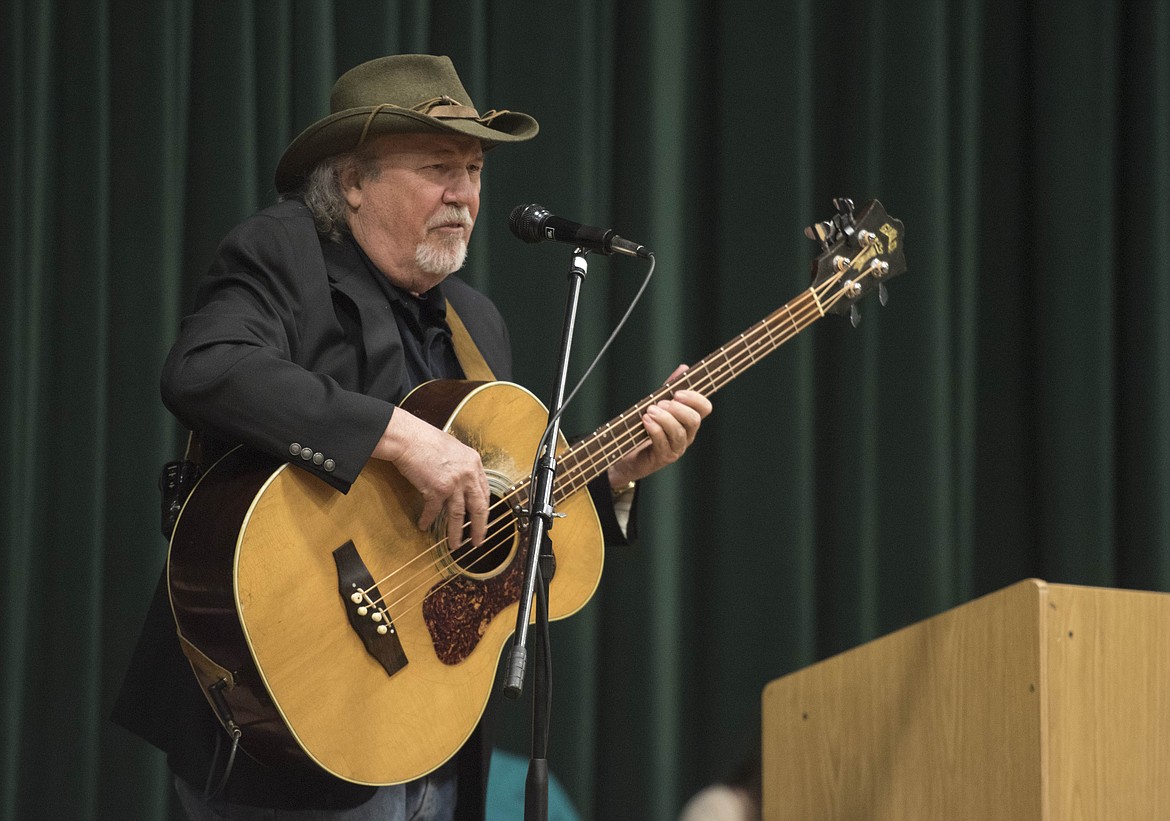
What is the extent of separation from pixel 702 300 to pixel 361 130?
4.62 feet

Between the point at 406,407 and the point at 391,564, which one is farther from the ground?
the point at 406,407

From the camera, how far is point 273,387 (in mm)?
1931

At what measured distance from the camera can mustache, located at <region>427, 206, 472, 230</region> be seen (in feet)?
7.57

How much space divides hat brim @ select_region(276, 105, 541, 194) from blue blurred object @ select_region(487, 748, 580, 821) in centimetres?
140

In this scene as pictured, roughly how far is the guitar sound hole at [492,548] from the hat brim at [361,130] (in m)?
0.63

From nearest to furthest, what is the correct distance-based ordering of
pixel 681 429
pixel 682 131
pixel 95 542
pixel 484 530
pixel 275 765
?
pixel 275 765
pixel 484 530
pixel 681 429
pixel 95 542
pixel 682 131

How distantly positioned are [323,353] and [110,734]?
1306mm

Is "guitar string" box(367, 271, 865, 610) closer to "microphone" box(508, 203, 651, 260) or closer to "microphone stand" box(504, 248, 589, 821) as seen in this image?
"microphone stand" box(504, 248, 589, 821)

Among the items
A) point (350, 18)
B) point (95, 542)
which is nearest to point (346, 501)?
point (95, 542)

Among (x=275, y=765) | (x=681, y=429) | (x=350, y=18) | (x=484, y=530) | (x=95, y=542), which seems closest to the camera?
(x=275, y=765)

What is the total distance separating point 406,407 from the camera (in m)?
2.15

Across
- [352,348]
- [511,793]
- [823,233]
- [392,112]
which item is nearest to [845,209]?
[823,233]

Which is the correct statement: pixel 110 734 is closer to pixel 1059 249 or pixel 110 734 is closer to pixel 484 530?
pixel 484 530

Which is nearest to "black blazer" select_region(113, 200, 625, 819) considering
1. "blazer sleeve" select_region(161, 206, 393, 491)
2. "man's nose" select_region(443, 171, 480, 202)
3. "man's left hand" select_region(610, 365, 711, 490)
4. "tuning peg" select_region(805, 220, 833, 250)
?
"blazer sleeve" select_region(161, 206, 393, 491)
